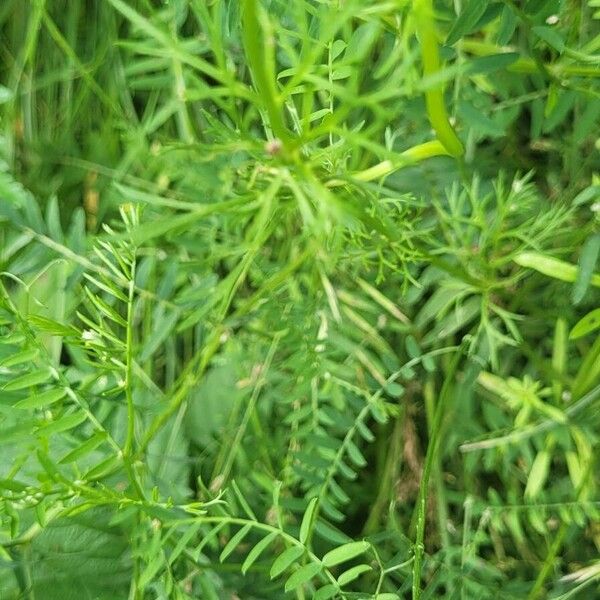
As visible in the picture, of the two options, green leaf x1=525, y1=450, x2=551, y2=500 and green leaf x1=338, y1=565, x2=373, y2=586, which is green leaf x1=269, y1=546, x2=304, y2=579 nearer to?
green leaf x1=338, y1=565, x2=373, y2=586

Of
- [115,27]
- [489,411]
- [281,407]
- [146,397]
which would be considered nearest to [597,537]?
[489,411]

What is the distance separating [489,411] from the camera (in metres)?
0.78

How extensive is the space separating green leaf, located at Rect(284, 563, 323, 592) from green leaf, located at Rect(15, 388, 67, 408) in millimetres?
185

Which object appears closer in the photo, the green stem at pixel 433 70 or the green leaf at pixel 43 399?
the green stem at pixel 433 70

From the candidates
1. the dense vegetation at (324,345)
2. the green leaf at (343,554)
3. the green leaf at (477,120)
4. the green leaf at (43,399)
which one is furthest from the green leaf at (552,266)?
the green leaf at (43,399)

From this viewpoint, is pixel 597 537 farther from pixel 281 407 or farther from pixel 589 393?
pixel 281 407

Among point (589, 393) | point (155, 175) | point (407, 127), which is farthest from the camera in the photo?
point (155, 175)

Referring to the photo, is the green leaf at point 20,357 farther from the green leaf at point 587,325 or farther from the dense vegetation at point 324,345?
the green leaf at point 587,325

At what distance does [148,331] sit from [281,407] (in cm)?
15

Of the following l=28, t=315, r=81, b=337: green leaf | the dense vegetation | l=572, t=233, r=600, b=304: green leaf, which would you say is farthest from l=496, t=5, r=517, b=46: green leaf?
l=28, t=315, r=81, b=337: green leaf

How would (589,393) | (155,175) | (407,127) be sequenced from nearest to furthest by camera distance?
(589,393) < (407,127) < (155,175)

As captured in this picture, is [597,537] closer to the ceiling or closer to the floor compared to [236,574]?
closer to the floor

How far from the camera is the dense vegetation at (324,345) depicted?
55cm

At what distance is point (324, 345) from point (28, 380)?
0.28 m
